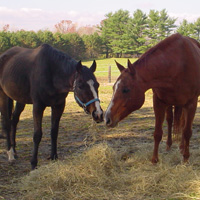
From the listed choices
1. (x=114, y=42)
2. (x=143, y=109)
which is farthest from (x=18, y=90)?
(x=114, y=42)

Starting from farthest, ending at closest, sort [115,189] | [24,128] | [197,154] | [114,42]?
[114,42] < [24,128] < [197,154] < [115,189]

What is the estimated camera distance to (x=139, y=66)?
3652 mm

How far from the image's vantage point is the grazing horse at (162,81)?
3521 millimetres

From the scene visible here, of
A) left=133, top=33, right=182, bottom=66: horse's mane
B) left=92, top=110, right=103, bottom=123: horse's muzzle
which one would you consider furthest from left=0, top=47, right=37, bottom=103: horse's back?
left=133, top=33, right=182, bottom=66: horse's mane

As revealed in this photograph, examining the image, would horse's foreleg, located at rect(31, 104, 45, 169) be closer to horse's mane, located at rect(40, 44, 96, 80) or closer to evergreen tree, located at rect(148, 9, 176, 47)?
horse's mane, located at rect(40, 44, 96, 80)

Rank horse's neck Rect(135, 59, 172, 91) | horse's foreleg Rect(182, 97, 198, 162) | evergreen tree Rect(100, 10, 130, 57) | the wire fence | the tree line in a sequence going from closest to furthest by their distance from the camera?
horse's neck Rect(135, 59, 172, 91) < horse's foreleg Rect(182, 97, 198, 162) < the wire fence < the tree line < evergreen tree Rect(100, 10, 130, 57)

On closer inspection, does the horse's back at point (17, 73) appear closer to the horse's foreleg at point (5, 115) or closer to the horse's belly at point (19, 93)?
the horse's belly at point (19, 93)

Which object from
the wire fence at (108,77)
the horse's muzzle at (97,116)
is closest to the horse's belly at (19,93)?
the horse's muzzle at (97,116)

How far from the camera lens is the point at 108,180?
3.38m

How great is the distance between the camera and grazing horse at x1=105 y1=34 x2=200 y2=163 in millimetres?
3521

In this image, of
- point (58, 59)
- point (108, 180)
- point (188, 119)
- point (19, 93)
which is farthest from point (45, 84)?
point (188, 119)

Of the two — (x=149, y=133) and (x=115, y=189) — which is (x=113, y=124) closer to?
(x=115, y=189)

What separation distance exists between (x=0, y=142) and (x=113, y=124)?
2879 millimetres

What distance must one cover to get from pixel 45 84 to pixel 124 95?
3.90ft
